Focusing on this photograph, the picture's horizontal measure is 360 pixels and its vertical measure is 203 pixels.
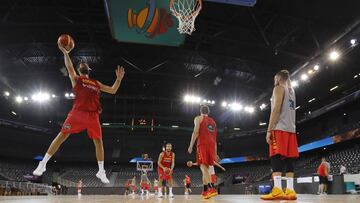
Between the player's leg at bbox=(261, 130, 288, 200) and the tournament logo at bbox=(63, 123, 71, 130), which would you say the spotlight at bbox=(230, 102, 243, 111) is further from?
the tournament logo at bbox=(63, 123, 71, 130)

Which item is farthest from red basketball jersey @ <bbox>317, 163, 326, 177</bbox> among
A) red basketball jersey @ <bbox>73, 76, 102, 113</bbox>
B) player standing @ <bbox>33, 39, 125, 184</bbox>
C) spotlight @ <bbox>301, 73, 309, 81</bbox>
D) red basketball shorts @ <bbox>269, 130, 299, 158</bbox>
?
red basketball jersey @ <bbox>73, 76, 102, 113</bbox>

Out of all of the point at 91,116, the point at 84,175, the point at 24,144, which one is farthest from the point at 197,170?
the point at 91,116

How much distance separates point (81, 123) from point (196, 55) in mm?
16835

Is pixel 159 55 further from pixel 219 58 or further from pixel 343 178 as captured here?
pixel 343 178

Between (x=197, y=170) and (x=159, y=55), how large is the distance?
17889 millimetres

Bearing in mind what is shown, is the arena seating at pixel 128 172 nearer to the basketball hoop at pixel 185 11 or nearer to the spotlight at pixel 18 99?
the spotlight at pixel 18 99

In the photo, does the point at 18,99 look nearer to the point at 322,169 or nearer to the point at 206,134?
the point at 322,169

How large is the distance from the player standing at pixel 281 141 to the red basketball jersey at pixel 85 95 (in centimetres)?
280

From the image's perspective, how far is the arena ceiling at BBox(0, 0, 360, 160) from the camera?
1633 cm

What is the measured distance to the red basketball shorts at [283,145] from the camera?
497 centimetres

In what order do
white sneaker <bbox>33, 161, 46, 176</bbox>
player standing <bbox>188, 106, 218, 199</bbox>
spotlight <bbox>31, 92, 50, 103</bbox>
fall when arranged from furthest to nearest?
spotlight <bbox>31, 92, 50, 103</bbox> → player standing <bbox>188, 106, 218, 199</bbox> → white sneaker <bbox>33, 161, 46, 176</bbox>

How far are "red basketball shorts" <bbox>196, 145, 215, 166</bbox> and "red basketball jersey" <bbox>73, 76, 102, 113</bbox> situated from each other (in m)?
2.41

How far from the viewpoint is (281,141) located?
501 cm

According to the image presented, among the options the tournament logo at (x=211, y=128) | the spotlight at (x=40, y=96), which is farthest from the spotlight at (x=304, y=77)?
the spotlight at (x=40, y=96)
